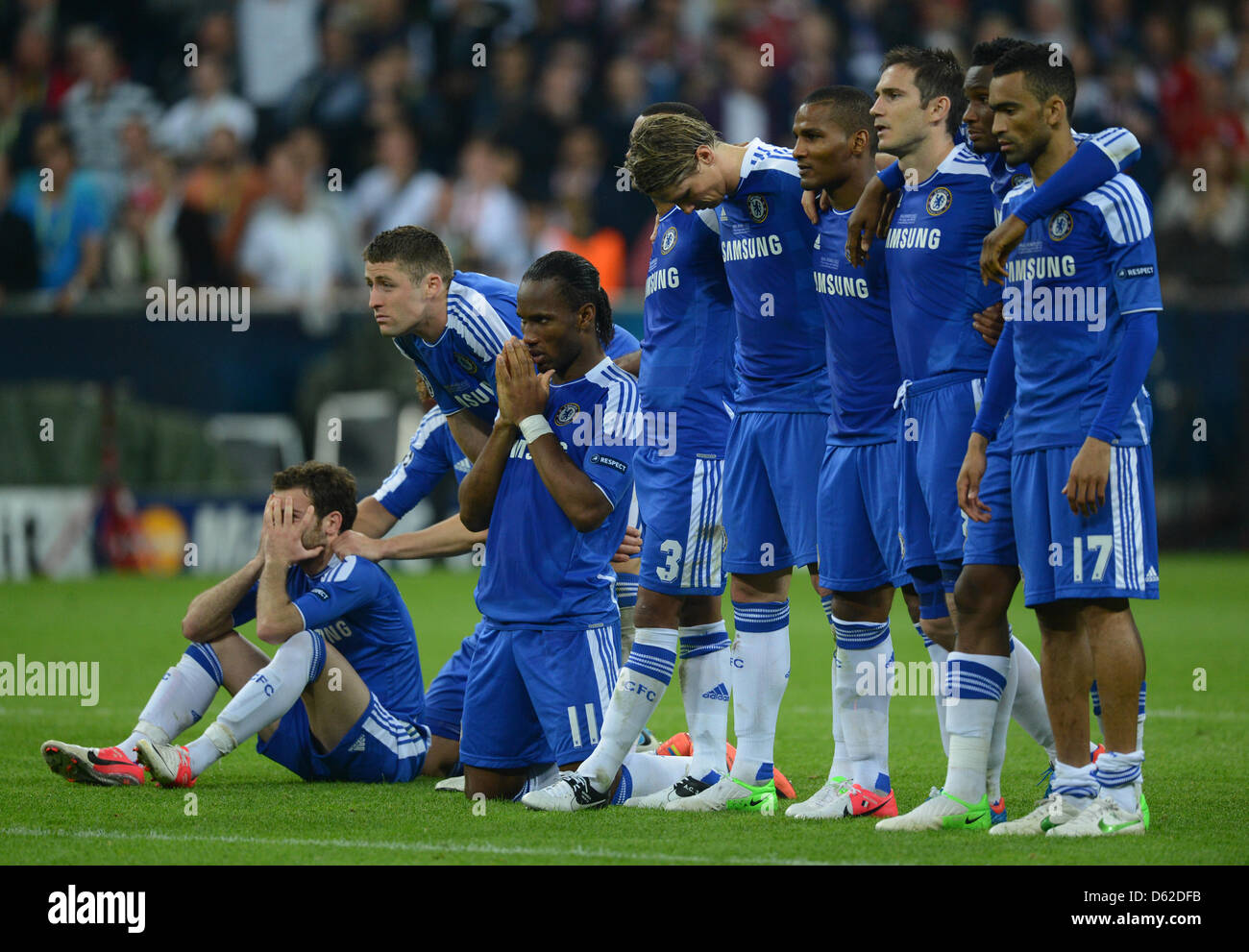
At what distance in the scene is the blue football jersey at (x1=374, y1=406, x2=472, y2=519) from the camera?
23.9 ft

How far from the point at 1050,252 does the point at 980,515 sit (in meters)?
0.84

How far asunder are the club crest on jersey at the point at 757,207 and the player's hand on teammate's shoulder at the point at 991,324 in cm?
95

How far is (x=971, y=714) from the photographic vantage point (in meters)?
5.41

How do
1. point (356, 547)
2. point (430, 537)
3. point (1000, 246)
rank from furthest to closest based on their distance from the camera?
point (430, 537) → point (356, 547) → point (1000, 246)

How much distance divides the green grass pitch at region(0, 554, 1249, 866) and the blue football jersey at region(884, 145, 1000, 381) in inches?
61.2

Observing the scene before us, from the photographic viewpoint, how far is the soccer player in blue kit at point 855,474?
19.3ft

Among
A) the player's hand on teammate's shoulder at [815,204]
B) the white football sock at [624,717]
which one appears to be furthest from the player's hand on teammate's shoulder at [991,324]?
the white football sock at [624,717]

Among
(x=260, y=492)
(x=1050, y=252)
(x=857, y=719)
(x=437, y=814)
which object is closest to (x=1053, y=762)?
(x=857, y=719)

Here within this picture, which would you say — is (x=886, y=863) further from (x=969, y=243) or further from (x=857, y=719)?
(x=969, y=243)

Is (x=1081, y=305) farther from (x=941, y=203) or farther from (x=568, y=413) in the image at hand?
(x=568, y=413)

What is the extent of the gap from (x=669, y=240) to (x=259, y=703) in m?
2.29

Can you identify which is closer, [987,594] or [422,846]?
[422,846]

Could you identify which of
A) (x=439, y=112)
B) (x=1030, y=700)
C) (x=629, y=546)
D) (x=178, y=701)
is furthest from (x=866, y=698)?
(x=439, y=112)

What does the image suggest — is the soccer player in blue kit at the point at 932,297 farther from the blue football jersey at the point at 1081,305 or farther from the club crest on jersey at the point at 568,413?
the club crest on jersey at the point at 568,413
